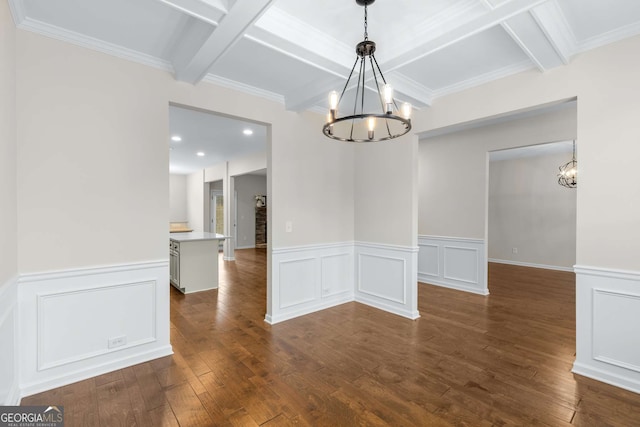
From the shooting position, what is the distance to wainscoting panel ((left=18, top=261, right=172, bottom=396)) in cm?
218

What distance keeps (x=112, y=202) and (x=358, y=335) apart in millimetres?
2712

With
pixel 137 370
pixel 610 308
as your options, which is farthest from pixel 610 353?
pixel 137 370

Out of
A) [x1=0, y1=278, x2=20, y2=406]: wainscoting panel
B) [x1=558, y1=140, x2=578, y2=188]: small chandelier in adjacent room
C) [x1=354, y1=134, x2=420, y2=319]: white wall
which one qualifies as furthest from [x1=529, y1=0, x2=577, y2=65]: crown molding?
[x1=558, y1=140, x2=578, y2=188]: small chandelier in adjacent room

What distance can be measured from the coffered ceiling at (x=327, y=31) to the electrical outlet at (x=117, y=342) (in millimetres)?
2413

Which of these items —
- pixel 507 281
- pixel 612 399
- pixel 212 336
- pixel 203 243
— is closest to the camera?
pixel 612 399

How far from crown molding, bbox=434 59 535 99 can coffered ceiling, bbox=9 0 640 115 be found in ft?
0.04

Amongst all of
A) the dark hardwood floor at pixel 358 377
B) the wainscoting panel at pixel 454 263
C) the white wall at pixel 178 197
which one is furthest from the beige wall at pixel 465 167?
the white wall at pixel 178 197

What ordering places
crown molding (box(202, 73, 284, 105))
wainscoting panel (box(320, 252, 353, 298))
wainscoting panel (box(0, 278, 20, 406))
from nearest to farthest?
wainscoting panel (box(0, 278, 20, 406))
crown molding (box(202, 73, 284, 105))
wainscoting panel (box(320, 252, 353, 298))

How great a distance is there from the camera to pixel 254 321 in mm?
3648

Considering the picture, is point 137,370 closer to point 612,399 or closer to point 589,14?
point 612,399

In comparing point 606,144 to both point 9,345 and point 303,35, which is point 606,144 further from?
point 9,345

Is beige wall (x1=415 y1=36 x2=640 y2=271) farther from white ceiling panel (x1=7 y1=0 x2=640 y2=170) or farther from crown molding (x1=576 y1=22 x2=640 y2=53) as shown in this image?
white ceiling panel (x1=7 y1=0 x2=640 y2=170)

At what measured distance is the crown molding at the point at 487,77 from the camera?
9.27 ft

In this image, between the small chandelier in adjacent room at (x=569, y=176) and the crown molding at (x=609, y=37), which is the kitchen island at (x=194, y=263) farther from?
the small chandelier in adjacent room at (x=569, y=176)
